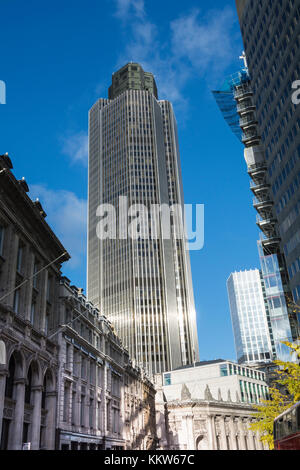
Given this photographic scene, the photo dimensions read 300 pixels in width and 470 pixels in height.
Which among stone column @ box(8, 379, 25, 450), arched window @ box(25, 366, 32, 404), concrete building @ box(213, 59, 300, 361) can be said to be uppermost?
concrete building @ box(213, 59, 300, 361)

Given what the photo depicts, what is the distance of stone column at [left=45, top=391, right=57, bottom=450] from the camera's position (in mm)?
34406

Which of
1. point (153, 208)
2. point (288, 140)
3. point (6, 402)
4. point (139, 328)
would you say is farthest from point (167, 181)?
point (6, 402)

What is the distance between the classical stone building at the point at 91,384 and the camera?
39.2 metres

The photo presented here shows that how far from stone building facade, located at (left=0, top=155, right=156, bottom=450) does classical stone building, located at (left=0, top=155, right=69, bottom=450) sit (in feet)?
0.22

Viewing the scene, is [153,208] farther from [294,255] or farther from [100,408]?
[100,408]

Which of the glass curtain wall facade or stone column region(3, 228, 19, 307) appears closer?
stone column region(3, 228, 19, 307)

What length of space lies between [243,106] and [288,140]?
126ft

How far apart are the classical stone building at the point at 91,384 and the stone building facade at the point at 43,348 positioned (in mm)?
94

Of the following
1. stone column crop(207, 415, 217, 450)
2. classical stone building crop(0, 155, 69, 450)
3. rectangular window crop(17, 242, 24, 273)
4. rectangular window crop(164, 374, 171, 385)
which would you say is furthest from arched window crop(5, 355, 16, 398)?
rectangular window crop(164, 374, 171, 385)

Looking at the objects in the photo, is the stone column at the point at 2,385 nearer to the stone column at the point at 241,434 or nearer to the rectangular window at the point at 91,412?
the rectangular window at the point at 91,412

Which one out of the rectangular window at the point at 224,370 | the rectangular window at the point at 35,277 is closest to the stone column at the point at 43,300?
the rectangular window at the point at 35,277

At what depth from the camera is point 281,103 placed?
229ft

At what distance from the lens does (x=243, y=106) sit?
10206 centimetres

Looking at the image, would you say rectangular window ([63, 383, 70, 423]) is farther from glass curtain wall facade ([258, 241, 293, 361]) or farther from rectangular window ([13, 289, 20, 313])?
glass curtain wall facade ([258, 241, 293, 361])
